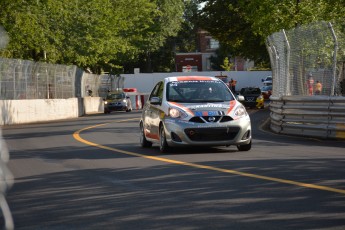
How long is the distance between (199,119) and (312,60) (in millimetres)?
5823

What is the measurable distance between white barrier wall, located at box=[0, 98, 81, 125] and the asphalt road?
2076cm

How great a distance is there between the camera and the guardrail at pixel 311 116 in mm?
19375

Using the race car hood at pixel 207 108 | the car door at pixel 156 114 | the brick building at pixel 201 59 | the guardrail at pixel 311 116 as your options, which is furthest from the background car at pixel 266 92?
the race car hood at pixel 207 108

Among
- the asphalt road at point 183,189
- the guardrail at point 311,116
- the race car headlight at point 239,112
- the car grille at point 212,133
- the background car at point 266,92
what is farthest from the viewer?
the background car at point 266,92

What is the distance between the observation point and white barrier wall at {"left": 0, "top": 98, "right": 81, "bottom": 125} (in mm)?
37531

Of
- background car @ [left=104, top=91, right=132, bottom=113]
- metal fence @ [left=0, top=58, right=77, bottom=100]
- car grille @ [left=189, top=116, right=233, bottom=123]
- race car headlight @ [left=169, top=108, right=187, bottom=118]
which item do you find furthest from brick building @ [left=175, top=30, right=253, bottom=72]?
car grille @ [left=189, top=116, right=233, bottom=123]

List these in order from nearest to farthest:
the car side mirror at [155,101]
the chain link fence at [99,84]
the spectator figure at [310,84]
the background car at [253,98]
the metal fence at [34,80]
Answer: the car side mirror at [155,101] < the spectator figure at [310,84] < the metal fence at [34,80] < the background car at [253,98] < the chain link fence at [99,84]

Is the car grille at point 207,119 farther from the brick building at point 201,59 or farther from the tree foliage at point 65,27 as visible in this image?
the brick building at point 201,59

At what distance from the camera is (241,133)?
15812 millimetres

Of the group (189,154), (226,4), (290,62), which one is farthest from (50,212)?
(226,4)

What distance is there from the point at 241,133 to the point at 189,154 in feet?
3.39

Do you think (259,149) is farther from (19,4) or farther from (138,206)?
(19,4)

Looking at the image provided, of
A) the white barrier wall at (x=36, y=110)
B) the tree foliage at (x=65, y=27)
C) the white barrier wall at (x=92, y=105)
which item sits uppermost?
the tree foliage at (x=65, y=27)

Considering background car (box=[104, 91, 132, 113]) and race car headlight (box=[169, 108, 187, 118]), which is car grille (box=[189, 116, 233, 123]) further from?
background car (box=[104, 91, 132, 113])
